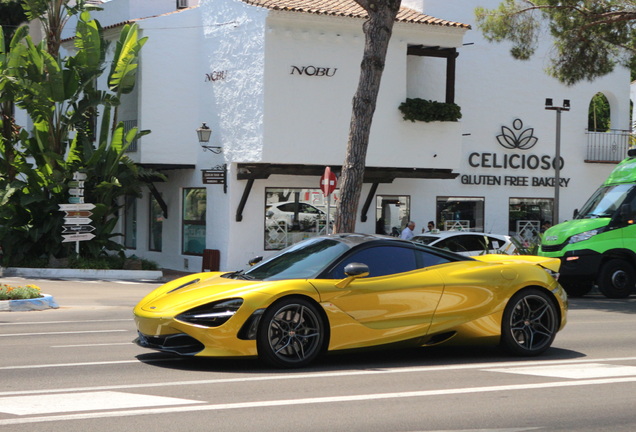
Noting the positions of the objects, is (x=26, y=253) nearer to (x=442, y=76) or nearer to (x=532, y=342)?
(x=442, y=76)

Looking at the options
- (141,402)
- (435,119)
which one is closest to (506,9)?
(435,119)

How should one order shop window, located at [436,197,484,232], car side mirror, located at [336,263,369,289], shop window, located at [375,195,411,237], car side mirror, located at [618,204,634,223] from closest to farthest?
1. car side mirror, located at [336,263,369,289]
2. car side mirror, located at [618,204,634,223]
3. shop window, located at [375,195,411,237]
4. shop window, located at [436,197,484,232]

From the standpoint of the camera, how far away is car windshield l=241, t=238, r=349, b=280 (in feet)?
31.4

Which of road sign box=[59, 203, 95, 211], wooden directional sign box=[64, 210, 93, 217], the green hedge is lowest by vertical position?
wooden directional sign box=[64, 210, 93, 217]

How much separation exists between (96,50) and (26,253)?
237 inches

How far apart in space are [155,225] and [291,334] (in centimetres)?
2299

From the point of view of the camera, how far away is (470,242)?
2459 cm

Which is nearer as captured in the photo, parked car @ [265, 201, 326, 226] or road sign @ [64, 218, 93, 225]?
road sign @ [64, 218, 93, 225]

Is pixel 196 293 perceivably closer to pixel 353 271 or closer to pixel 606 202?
pixel 353 271

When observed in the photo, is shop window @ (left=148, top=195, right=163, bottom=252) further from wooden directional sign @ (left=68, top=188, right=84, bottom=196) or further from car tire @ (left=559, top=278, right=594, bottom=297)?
car tire @ (left=559, top=278, right=594, bottom=297)

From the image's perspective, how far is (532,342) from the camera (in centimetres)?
1021

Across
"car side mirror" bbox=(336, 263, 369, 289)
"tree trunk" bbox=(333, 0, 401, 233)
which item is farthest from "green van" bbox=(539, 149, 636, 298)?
"car side mirror" bbox=(336, 263, 369, 289)

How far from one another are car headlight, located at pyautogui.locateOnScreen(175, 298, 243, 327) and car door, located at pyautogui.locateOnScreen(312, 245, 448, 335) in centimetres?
94

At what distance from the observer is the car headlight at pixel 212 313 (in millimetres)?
8836
